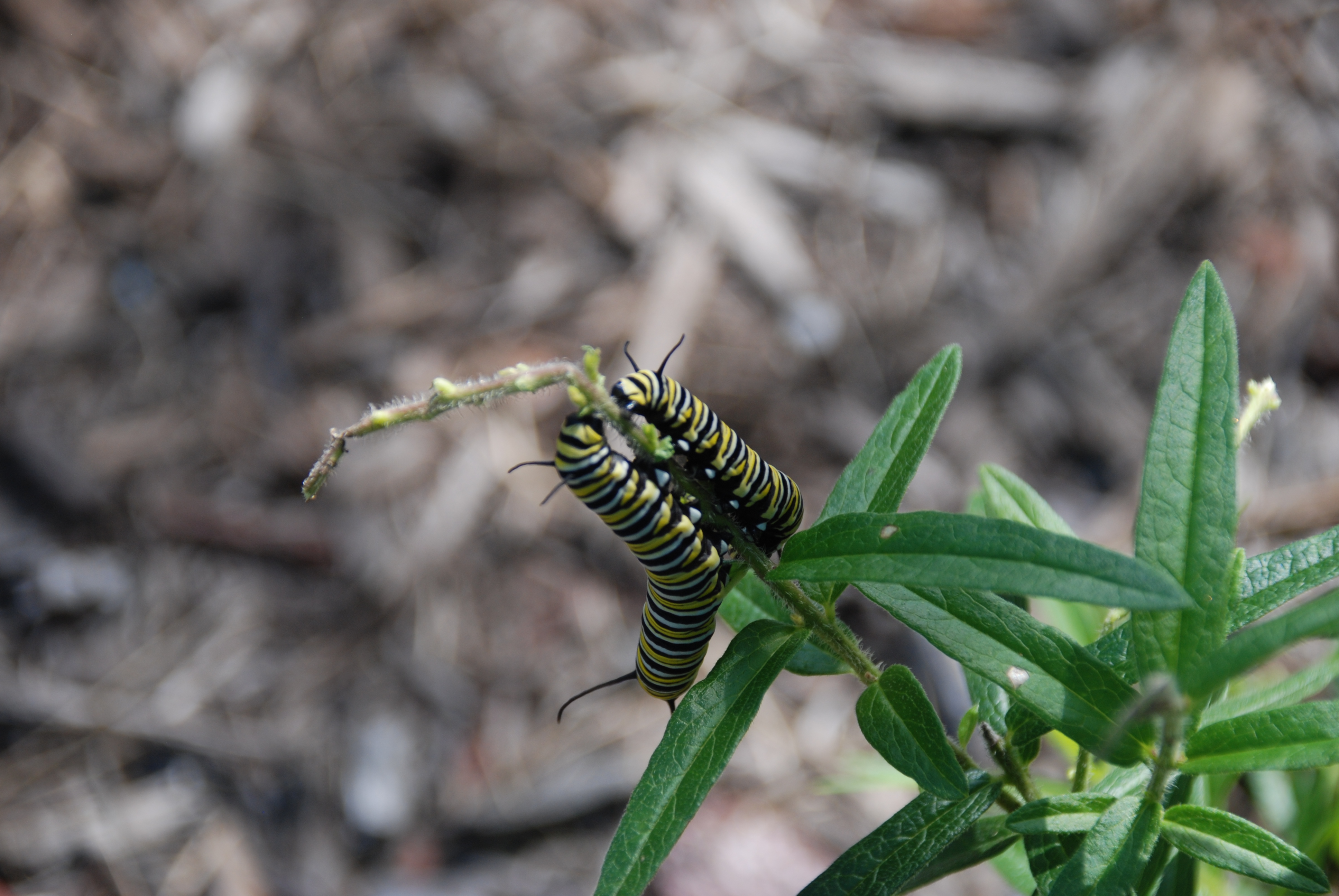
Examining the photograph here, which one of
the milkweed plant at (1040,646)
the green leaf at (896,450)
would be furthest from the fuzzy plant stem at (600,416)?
the green leaf at (896,450)

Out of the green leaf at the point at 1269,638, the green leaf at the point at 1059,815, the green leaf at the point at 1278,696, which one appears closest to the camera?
the green leaf at the point at 1269,638

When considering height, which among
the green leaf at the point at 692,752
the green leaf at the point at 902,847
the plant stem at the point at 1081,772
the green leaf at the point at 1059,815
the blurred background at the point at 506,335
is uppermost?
the blurred background at the point at 506,335

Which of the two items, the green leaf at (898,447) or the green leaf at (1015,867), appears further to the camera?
the green leaf at (1015,867)

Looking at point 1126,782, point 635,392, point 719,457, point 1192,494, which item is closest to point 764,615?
point 719,457

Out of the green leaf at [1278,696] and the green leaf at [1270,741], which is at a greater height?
the green leaf at [1278,696]

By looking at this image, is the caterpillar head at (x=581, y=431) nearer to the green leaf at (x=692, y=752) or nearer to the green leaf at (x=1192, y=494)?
the green leaf at (x=692, y=752)

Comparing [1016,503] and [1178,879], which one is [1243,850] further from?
[1016,503]

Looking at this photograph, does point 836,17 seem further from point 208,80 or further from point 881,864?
point 881,864

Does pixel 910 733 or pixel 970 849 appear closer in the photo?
pixel 910 733
